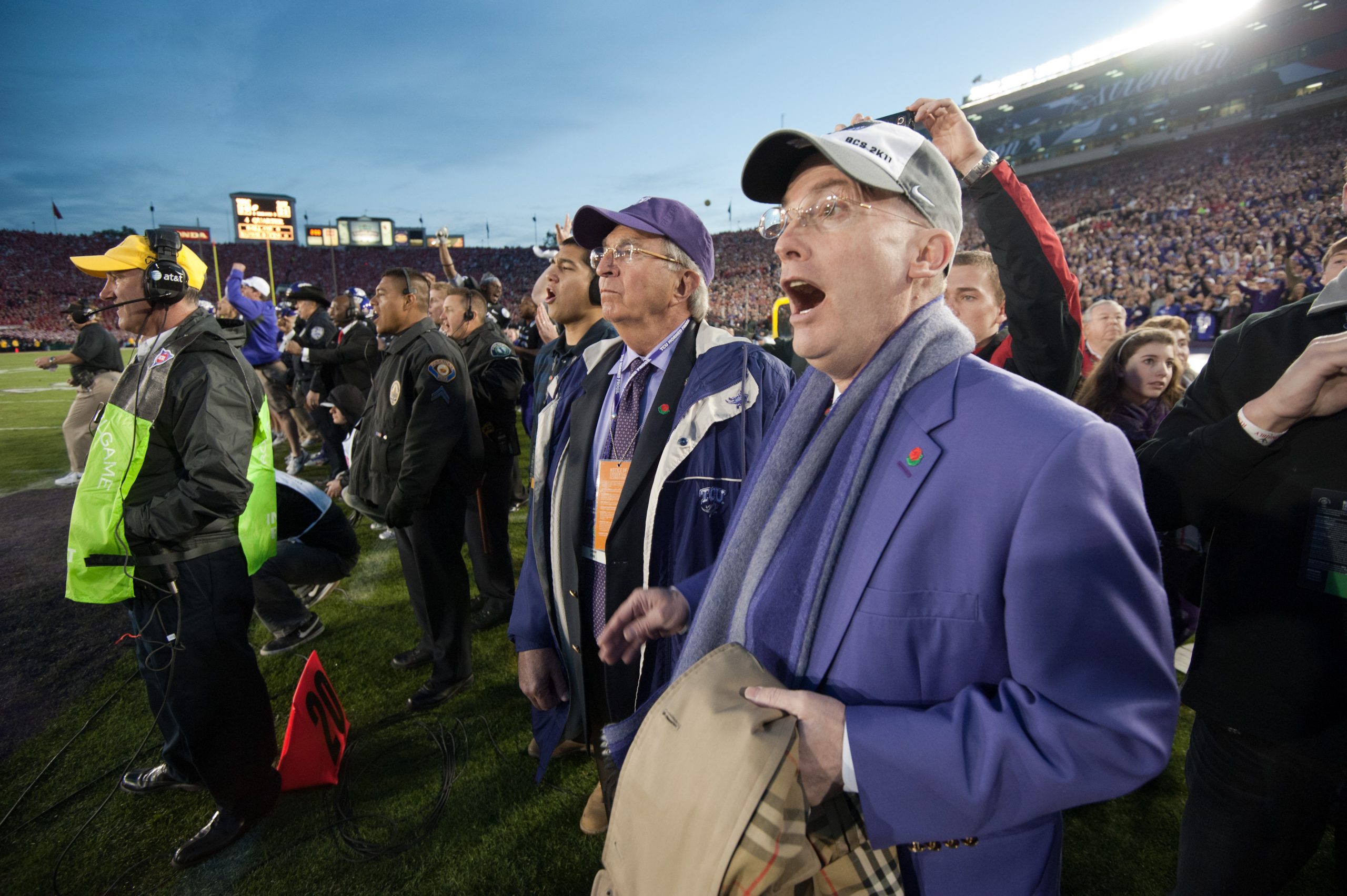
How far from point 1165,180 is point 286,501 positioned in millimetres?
43773

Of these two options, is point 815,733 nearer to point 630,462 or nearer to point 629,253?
point 630,462

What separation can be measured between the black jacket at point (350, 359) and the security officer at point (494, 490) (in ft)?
8.03

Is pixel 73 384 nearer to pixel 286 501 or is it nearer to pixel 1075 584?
pixel 286 501

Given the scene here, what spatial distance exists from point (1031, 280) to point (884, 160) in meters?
1.13

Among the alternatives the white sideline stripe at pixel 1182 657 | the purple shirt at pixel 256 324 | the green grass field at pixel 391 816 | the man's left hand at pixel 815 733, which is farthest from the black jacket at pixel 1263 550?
the purple shirt at pixel 256 324

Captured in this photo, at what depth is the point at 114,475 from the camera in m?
2.38

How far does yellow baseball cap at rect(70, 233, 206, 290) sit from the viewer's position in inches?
104

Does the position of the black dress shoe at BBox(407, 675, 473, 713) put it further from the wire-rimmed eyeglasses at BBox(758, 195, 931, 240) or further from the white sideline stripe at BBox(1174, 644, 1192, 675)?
the white sideline stripe at BBox(1174, 644, 1192, 675)

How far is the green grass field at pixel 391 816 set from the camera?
2.57m

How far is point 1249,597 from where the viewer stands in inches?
62.9

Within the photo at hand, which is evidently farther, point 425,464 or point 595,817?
point 425,464

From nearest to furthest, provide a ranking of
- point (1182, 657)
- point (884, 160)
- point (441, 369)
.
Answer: point (884, 160), point (441, 369), point (1182, 657)

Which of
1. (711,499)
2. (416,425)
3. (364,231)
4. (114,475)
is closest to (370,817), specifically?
(114,475)

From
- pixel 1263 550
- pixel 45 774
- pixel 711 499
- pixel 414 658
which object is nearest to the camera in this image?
pixel 1263 550
